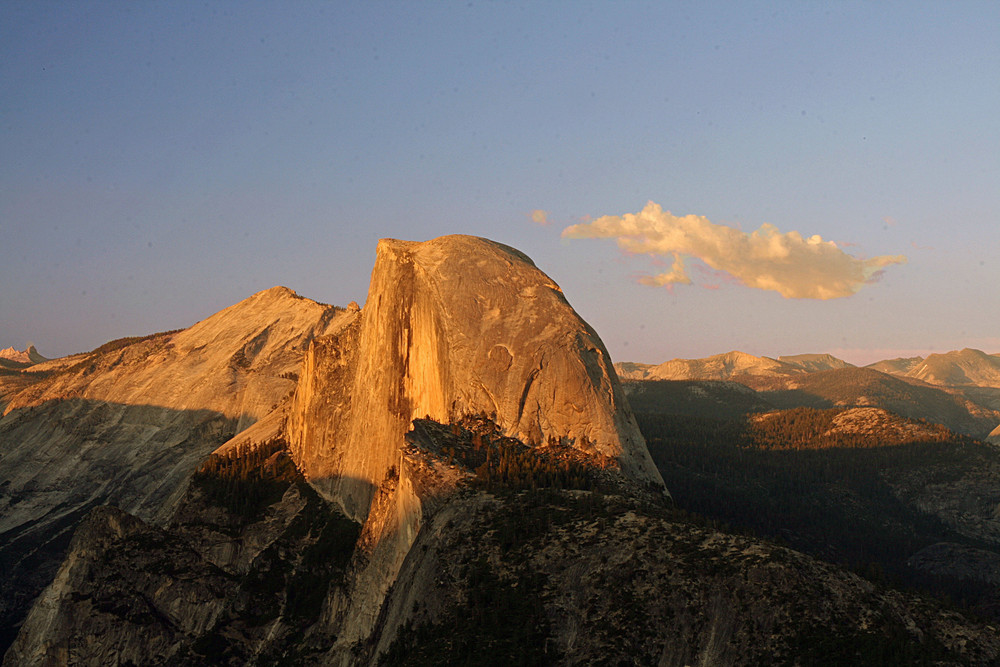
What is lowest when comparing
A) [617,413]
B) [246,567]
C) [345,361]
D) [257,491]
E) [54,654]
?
[54,654]

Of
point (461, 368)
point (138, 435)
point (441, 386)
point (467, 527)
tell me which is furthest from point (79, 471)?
point (467, 527)

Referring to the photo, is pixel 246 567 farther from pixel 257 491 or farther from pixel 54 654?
pixel 54 654

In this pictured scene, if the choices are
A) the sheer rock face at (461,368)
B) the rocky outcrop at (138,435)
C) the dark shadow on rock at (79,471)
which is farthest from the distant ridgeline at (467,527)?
the rocky outcrop at (138,435)

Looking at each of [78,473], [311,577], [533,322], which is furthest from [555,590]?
[78,473]

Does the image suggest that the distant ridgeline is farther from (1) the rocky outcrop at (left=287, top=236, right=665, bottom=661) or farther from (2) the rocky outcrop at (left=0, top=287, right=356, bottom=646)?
(2) the rocky outcrop at (left=0, top=287, right=356, bottom=646)

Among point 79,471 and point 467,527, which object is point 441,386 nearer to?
point 467,527

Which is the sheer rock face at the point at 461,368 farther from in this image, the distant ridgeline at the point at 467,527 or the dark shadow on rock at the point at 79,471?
the dark shadow on rock at the point at 79,471
